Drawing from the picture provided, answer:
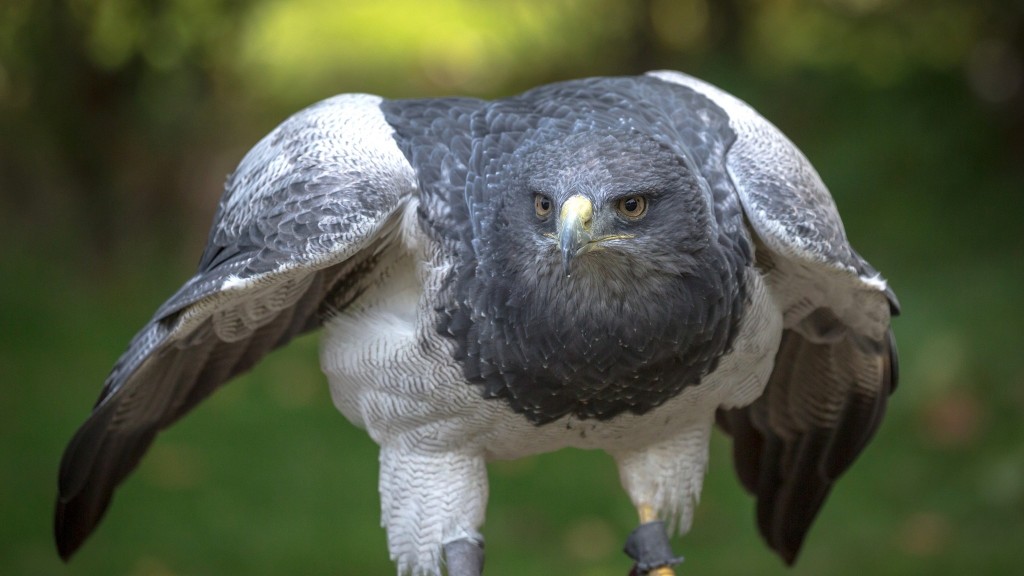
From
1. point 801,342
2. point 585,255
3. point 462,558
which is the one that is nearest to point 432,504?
point 462,558

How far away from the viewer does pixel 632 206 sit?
3.88m

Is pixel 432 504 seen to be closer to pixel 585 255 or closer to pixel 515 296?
pixel 515 296

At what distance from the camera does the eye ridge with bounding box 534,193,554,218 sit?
3895 mm

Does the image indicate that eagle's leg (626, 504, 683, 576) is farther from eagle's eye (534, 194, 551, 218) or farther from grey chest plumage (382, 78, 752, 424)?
eagle's eye (534, 194, 551, 218)

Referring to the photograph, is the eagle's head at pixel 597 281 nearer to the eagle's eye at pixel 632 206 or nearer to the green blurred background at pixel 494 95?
the eagle's eye at pixel 632 206

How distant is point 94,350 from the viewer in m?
8.97

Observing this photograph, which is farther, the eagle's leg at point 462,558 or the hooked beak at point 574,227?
the eagle's leg at point 462,558

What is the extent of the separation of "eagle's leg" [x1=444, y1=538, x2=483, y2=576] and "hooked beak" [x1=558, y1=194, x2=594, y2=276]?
4.52 ft

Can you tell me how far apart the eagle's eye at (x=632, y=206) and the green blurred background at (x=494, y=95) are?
3636mm

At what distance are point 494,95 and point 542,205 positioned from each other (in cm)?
761

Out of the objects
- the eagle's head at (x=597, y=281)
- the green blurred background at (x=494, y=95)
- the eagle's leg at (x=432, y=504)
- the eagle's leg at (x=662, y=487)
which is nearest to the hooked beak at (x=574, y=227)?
the eagle's head at (x=597, y=281)

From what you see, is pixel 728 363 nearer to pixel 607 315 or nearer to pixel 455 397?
pixel 607 315

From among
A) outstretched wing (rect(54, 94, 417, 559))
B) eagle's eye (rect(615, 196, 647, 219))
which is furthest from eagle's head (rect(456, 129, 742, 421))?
outstretched wing (rect(54, 94, 417, 559))

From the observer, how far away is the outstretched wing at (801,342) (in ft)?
13.9
